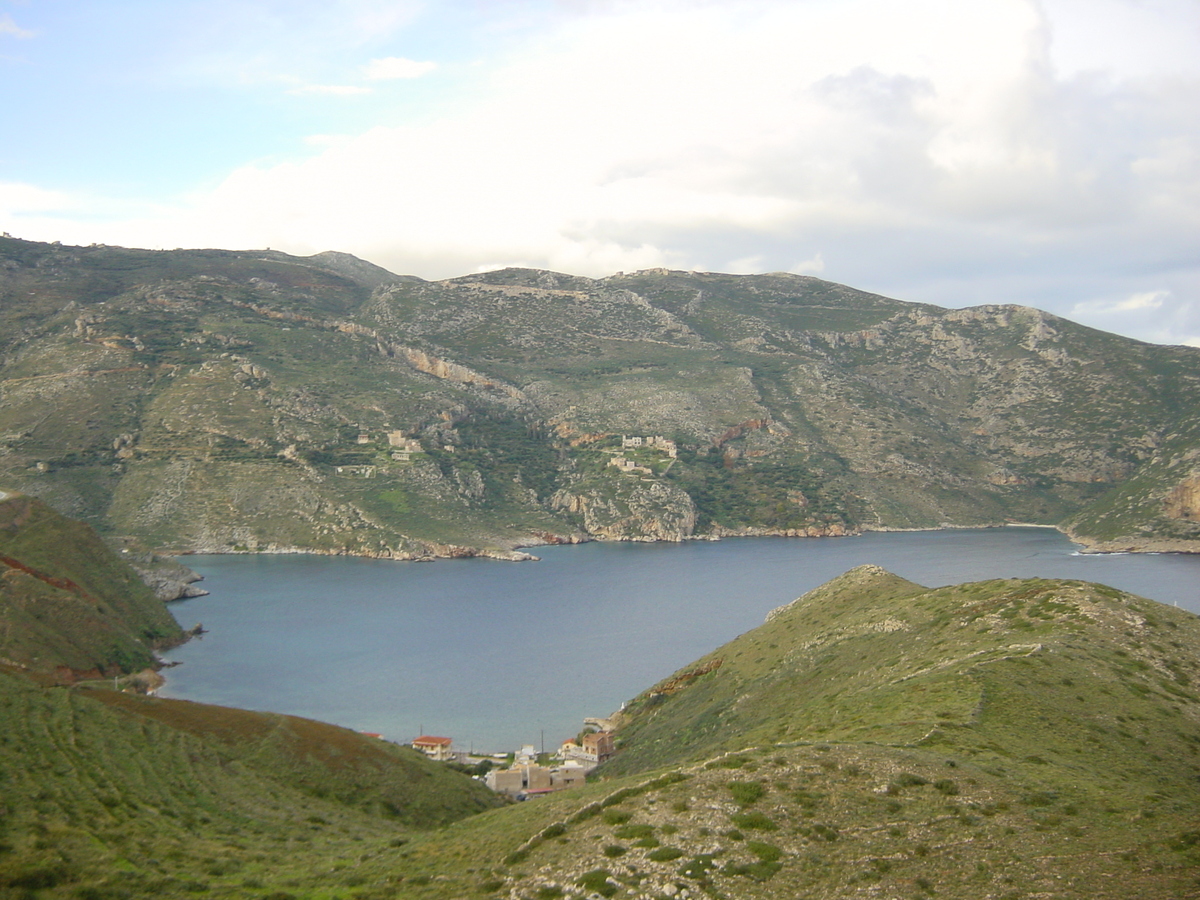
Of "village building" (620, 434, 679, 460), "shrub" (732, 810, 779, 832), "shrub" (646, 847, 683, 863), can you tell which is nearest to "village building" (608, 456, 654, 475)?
"village building" (620, 434, 679, 460)

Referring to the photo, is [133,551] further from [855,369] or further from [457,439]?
[855,369]

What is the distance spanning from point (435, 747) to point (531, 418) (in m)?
114

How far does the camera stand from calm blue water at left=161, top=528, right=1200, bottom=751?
5847cm

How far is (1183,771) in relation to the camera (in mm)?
19875

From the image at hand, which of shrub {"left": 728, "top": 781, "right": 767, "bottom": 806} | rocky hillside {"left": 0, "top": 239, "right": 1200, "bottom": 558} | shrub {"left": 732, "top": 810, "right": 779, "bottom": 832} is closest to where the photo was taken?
shrub {"left": 732, "top": 810, "right": 779, "bottom": 832}

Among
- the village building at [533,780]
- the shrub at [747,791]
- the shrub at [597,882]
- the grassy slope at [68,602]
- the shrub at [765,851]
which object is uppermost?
the shrub at [747,791]

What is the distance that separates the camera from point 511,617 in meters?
83.6

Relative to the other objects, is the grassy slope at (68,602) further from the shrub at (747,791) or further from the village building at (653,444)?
the village building at (653,444)

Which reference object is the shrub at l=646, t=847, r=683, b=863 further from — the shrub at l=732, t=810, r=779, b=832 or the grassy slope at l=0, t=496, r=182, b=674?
the grassy slope at l=0, t=496, r=182, b=674

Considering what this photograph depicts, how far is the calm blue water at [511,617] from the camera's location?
2302 inches

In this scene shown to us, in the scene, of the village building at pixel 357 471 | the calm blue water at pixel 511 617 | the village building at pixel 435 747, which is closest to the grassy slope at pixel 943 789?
the village building at pixel 435 747

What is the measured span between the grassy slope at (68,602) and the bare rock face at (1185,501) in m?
122

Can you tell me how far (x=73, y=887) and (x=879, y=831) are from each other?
1218 centimetres

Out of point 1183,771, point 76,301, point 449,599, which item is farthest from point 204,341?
point 1183,771
